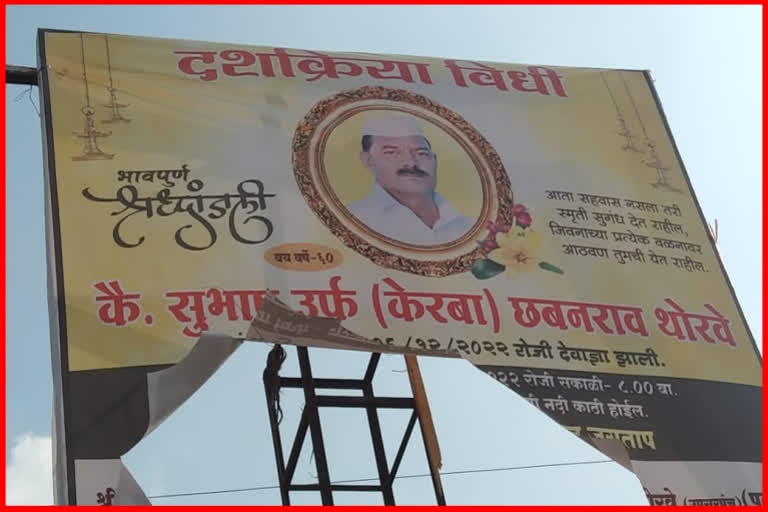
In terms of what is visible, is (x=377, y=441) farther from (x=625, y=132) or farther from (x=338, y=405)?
(x=625, y=132)

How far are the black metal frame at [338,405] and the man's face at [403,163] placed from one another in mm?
977

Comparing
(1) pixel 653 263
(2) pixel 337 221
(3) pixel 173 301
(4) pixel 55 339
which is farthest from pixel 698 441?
(4) pixel 55 339

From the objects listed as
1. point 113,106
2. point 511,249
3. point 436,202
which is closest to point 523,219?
point 511,249

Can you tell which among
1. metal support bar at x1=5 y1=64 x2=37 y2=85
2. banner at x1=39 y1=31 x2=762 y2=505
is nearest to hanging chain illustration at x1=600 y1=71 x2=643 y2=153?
banner at x1=39 y1=31 x2=762 y2=505

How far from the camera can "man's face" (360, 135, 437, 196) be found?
686 centimetres

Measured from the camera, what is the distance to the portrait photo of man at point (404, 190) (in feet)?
21.8

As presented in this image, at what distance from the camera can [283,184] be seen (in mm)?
6543

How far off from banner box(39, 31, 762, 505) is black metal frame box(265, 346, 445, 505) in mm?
736

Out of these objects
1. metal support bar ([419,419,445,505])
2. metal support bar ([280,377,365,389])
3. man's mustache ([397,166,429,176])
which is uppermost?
man's mustache ([397,166,429,176])

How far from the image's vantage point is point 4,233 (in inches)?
228

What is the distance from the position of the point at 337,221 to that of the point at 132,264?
3.67ft

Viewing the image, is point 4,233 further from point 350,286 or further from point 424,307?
point 424,307

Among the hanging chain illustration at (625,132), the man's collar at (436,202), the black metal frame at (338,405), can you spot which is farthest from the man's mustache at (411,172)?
the hanging chain illustration at (625,132)

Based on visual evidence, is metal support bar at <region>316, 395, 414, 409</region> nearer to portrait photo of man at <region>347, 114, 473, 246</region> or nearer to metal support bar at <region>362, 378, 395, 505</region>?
metal support bar at <region>362, 378, 395, 505</region>
